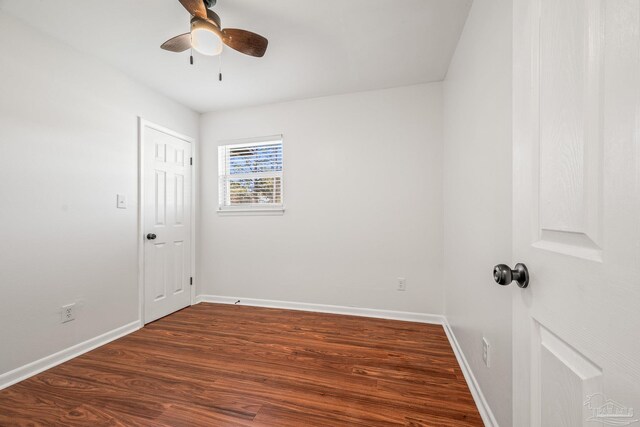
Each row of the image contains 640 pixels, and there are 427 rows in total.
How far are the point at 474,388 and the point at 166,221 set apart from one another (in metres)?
3.22

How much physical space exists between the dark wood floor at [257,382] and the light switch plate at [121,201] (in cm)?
126

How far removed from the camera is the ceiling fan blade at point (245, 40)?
5.65 ft

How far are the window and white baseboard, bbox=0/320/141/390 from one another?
1646mm

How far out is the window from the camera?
3.19 m

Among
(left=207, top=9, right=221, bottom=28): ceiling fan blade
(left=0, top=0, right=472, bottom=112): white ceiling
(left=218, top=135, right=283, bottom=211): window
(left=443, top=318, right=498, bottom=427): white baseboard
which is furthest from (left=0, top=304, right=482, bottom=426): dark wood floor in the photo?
(left=0, top=0, right=472, bottom=112): white ceiling

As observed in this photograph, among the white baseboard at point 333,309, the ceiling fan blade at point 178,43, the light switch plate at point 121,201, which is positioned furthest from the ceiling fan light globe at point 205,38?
the white baseboard at point 333,309

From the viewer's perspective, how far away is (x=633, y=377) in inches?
14.4

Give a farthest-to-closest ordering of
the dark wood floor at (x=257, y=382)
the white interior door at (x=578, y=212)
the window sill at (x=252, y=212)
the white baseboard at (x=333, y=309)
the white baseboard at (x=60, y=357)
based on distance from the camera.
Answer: the window sill at (x=252, y=212) → the white baseboard at (x=333, y=309) → the white baseboard at (x=60, y=357) → the dark wood floor at (x=257, y=382) → the white interior door at (x=578, y=212)

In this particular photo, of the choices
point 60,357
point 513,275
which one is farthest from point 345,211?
point 60,357

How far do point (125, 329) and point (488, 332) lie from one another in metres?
3.06

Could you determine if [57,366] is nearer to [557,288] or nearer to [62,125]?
[62,125]

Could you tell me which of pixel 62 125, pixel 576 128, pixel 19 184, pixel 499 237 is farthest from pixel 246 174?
pixel 576 128

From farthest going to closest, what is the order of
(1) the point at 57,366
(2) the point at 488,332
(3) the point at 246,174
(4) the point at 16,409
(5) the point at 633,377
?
(3) the point at 246,174 < (1) the point at 57,366 < (4) the point at 16,409 < (2) the point at 488,332 < (5) the point at 633,377

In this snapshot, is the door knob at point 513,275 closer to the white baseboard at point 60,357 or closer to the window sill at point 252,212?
the window sill at point 252,212
